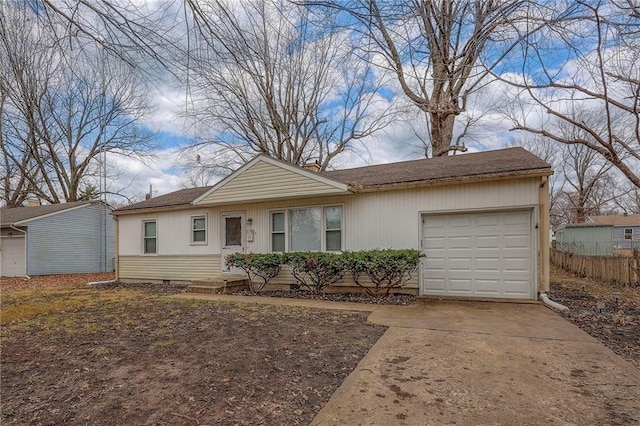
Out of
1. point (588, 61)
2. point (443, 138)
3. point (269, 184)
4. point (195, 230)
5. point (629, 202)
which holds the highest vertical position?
point (443, 138)

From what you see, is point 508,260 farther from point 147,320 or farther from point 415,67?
point 147,320

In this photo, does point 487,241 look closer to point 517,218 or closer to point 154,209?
point 517,218

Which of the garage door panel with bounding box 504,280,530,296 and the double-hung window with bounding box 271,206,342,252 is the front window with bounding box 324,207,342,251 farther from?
the garage door panel with bounding box 504,280,530,296

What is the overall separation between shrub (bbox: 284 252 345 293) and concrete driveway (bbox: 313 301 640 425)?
3265 mm

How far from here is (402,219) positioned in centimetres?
880

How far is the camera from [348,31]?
3.90 metres

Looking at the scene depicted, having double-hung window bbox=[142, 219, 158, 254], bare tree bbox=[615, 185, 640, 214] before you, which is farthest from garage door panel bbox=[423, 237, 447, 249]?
bare tree bbox=[615, 185, 640, 214]

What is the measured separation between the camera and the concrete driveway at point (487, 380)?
114 inches

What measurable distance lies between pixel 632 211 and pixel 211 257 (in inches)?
1988

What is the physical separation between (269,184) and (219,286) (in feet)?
10.4

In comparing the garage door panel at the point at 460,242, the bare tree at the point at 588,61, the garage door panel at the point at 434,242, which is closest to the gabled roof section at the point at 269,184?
the garage door panel at the point at 434,242

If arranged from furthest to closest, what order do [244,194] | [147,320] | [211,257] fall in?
[211,257]
[244,194]
[147,320]

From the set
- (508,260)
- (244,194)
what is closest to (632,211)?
(508,260)

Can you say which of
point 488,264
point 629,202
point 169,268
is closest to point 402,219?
point 488,264
